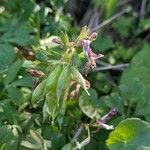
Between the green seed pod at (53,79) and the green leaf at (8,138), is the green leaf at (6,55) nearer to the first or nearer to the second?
the green leaf at (8,138)

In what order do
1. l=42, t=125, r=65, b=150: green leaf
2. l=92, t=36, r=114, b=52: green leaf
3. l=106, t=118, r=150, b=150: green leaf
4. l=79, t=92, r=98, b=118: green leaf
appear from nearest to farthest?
l=106, t=118, r=150, b=150: green leaf < l=42, t=125, r=65, b=150: green leaf < l=79, t=92, r=98, b=118: green leaf < l=92, t=36, r=114, b=52: green leaf

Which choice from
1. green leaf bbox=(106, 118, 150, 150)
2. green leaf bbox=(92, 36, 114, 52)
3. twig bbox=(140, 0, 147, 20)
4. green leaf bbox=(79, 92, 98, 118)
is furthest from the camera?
twig bbox=(140, 0, 147, 20)

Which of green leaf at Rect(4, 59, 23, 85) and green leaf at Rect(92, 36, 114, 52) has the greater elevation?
green leaf at Rect(4, 59, 23, 85)

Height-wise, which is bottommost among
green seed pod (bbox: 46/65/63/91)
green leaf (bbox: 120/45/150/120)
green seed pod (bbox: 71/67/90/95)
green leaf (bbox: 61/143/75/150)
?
green leaf (bbox: 120/45/150/120)

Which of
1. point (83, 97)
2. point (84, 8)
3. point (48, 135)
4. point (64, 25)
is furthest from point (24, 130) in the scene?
point (84, 8)

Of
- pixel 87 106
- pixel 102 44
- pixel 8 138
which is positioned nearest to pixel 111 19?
pixel 102 44

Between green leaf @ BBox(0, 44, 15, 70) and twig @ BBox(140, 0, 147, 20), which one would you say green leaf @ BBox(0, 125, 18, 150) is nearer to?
green leaf @ BBox(0, 44, 15, 70)

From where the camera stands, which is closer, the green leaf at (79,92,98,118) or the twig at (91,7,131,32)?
the green leaf at (79,92,98,118)

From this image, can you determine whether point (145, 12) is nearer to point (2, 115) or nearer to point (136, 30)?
point (136, 30)

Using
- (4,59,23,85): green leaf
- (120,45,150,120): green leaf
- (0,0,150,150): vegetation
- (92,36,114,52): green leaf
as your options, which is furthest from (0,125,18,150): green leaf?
(92,36,114,52): green leaf
